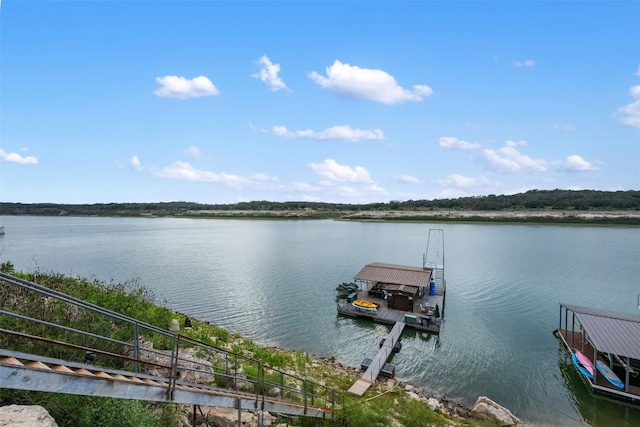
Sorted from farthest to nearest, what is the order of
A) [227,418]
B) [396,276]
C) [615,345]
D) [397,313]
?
1. [396,276]
2. [397,313]
3. [615,345]
4. [227,418]

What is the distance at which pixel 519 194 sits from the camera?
616 ft

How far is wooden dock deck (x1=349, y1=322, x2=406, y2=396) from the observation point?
17109mm

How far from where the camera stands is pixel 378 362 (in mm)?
20062

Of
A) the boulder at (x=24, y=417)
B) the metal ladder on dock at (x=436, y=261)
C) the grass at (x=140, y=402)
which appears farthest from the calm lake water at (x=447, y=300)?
the boulder at (x=24, y=417)

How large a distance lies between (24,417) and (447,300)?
34741 mm

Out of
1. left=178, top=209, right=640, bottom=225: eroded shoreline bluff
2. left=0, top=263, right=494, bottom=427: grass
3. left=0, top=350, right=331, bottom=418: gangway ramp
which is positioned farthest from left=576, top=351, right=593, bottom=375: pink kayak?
left=178, top=209, right=640, bottom=225: eroded shoreline bluff

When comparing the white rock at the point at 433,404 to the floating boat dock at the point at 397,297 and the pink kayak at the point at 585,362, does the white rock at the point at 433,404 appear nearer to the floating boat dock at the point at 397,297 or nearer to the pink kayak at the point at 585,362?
the pink kayak at the point at 585,362

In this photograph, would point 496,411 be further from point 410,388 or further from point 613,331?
point 613,331

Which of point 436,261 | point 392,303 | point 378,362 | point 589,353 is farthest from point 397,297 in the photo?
point 436,261

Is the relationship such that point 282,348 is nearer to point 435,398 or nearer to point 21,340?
point 435,398

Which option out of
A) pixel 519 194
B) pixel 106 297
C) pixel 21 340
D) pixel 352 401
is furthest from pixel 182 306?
pixel 519 194

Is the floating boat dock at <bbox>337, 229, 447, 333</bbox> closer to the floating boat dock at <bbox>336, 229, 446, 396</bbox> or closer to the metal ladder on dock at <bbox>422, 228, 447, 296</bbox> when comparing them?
the floating boat dock at <bbox>336, 229, 446, 396</bbox>

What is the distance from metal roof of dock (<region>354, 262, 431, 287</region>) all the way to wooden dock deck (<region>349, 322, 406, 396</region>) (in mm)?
5312

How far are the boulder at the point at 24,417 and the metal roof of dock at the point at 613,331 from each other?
22232 mm
